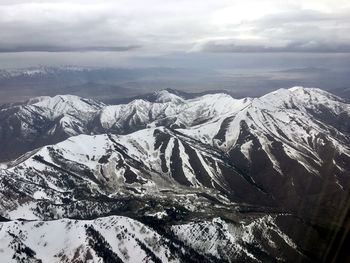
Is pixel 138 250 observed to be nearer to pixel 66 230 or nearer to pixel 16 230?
pixel 66 230

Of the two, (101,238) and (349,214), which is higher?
(349,214)

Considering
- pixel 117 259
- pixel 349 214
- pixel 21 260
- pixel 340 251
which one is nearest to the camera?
pixel 340 251

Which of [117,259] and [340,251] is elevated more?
[340,251]

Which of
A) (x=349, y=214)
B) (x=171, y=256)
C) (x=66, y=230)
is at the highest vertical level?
(x=349, y=214)

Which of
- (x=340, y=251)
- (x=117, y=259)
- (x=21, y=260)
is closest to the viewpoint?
(x=340, y=251)

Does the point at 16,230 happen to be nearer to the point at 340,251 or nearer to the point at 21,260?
the point at 21,260

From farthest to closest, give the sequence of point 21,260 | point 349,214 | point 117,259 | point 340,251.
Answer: point 117,259 < point 21,260 < point 349,214 < point 340,251

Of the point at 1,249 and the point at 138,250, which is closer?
the point at 1,249

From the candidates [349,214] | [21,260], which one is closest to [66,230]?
[21,260]

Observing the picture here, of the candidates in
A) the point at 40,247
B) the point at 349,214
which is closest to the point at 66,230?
the point at 40,247
